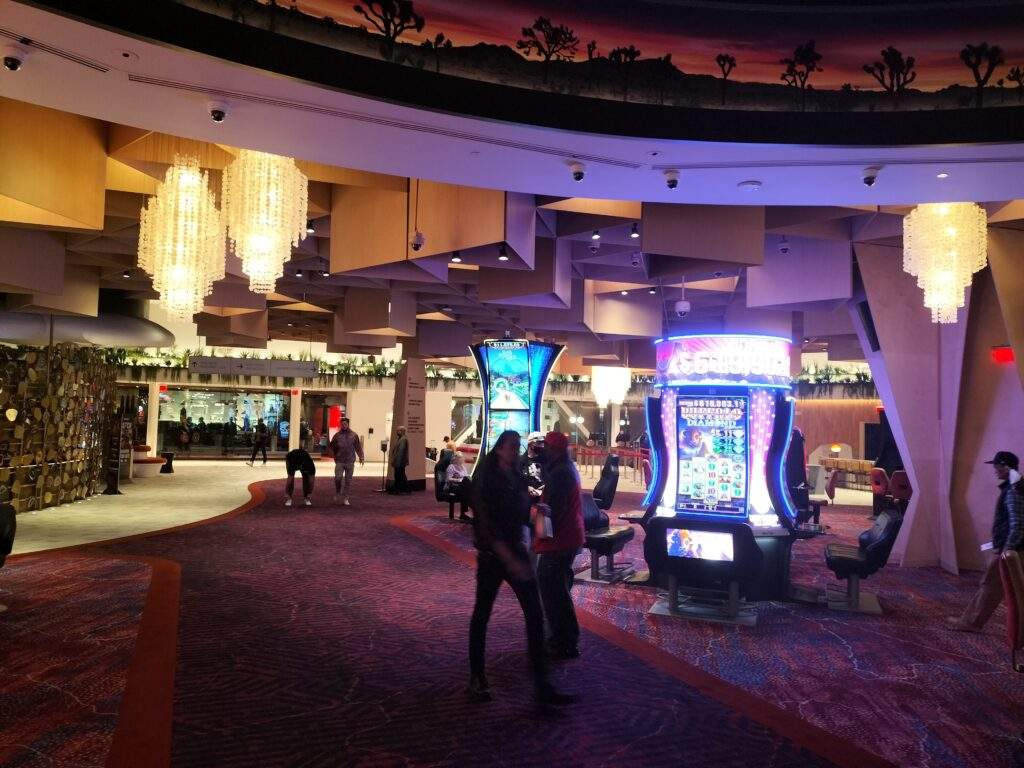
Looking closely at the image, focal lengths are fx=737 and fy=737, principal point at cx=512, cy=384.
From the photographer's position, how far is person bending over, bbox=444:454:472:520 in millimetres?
9656

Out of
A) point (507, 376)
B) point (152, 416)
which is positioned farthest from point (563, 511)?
point (152, 416)

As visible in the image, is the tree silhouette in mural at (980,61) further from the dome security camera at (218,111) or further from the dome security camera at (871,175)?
the dome security camera at (218,111)

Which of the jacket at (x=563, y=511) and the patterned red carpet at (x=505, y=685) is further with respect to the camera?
the jacket at (x=563, y=511)

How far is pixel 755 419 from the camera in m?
5.94

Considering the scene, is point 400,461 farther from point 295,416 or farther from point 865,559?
point 295,416

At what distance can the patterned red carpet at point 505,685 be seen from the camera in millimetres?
3184

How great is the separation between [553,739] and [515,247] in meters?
5.13

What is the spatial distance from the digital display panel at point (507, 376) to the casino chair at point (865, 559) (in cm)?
491

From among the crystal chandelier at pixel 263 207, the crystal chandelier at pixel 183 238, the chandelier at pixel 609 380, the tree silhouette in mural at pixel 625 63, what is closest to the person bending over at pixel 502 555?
the tree silhouette in mural at pixel 625 63

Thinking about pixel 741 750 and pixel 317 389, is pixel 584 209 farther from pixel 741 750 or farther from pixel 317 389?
pixel 317 389

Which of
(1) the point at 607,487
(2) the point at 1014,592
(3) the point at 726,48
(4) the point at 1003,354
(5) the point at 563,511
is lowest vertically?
(2) the point at 1014,592

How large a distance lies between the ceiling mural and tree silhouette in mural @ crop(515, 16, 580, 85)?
11mm

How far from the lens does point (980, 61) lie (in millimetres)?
5133

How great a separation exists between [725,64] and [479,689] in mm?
4629
